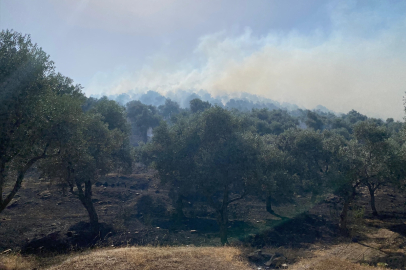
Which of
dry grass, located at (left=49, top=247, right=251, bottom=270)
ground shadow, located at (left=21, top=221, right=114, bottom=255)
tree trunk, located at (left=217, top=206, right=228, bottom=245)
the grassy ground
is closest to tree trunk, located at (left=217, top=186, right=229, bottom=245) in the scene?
tree trunk, located at (left=217, top=206, right=228, bottom=245)

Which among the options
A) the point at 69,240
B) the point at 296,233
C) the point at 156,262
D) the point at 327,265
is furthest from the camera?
the point at 296,233

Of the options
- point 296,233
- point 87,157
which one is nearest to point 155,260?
point 87,157

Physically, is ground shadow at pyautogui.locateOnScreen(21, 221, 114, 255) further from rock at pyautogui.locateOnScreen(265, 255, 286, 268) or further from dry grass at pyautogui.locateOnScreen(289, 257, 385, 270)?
dry grass at pyautogui.locateOnScreen(289, 257, 385, 270)

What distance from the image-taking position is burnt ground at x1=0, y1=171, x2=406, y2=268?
22.5 m

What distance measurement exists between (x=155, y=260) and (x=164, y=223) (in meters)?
15.8

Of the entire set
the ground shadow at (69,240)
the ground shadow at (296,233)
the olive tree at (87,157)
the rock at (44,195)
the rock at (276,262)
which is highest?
the olive tree at (87,157)

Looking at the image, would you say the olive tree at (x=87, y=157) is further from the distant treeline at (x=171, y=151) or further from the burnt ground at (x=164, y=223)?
the burnt ground at (x=164, y=223)

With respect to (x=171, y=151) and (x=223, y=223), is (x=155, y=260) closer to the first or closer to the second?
(x=223, y=223)

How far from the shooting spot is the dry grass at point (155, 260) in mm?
13375

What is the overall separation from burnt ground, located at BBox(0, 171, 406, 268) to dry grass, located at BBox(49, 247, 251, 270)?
5.94m

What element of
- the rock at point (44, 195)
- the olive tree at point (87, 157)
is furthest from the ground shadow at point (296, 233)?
the rock at point (44, 195)

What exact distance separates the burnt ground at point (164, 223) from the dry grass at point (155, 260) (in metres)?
5.94

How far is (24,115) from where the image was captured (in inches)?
582

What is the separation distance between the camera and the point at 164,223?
2995 centimetres
